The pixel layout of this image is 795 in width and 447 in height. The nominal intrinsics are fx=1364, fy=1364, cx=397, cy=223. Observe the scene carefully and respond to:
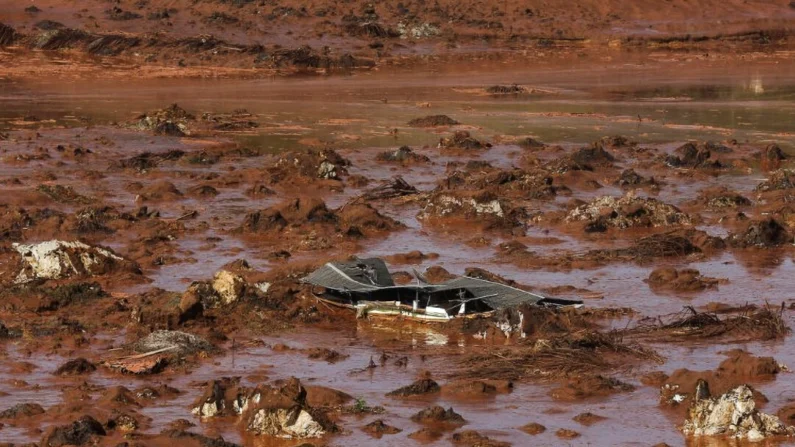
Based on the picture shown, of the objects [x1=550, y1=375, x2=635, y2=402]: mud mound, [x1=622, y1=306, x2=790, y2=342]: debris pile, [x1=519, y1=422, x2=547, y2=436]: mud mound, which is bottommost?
[x1=622, y1=306, x2=790, y2=342]: debris pile

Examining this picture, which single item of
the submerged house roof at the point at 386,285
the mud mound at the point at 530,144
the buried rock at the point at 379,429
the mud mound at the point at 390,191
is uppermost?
the submerged house roof at the point at 386,285

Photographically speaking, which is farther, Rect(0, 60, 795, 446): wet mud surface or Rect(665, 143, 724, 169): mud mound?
Rect(665, 143, 724, 169): mud mound

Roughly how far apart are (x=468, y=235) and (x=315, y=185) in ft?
10.6

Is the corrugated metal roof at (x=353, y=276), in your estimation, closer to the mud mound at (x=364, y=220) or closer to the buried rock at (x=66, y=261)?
the buried rock at (x=66, y=261)

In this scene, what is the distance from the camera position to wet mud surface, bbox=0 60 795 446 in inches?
334

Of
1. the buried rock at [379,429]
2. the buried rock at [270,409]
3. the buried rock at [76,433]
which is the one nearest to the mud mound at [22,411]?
the buried rock at [76,433]

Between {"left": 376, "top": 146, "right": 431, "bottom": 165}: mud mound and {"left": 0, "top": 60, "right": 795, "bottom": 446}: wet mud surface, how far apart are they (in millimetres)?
35

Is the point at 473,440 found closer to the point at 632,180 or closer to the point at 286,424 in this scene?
the point at 286,424

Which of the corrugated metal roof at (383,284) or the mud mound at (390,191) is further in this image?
the mud mound at (390,191)

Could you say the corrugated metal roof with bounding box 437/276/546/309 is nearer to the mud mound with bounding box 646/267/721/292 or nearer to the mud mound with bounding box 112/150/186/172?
the mud mound with bounding box 646/267/721/292

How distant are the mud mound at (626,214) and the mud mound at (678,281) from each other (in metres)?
2.27

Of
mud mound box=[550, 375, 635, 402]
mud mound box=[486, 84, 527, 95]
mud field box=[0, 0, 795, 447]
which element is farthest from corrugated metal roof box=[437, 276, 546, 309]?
mud mound box=[486, 84, 527, 95]

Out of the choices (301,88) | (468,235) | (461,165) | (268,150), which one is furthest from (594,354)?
(301,88)

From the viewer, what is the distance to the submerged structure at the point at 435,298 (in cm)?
1041
